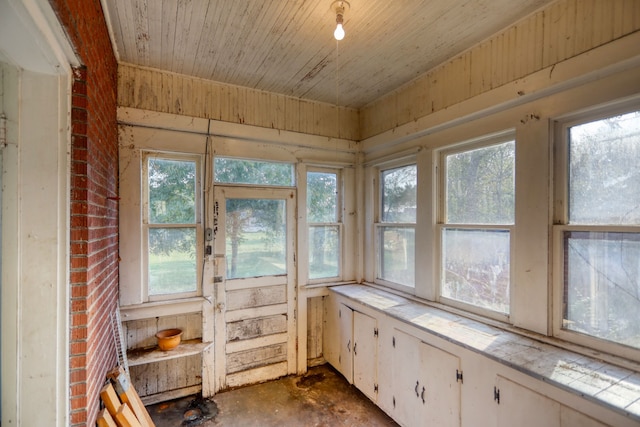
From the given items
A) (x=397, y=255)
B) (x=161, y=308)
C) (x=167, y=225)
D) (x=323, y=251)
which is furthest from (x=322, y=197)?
(x=161, y=308)

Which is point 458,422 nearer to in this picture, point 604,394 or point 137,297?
point 604,394

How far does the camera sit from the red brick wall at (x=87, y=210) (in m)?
1.37

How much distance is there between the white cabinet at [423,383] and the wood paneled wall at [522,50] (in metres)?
1.93

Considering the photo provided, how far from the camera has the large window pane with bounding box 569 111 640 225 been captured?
1.61m

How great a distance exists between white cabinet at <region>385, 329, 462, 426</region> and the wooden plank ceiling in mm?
2208

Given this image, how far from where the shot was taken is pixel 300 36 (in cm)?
217

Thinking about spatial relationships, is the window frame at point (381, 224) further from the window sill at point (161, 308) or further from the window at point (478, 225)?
the window sill at point (161, 308)

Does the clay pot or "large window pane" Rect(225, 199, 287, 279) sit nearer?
the clay pot

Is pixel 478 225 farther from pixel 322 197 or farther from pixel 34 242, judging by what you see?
pixel 34 242

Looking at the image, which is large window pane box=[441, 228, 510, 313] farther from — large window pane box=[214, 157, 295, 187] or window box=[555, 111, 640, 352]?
large window pane box=[214, 157, 295, 187]

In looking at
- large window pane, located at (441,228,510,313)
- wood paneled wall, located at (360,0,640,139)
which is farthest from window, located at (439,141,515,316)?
wood paneled wall, located at (360,0,640,139)

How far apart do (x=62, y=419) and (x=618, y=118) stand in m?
3.12

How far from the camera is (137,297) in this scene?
Answer: 266 centimetres

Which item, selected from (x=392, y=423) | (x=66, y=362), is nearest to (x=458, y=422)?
(x=392, y=423)
